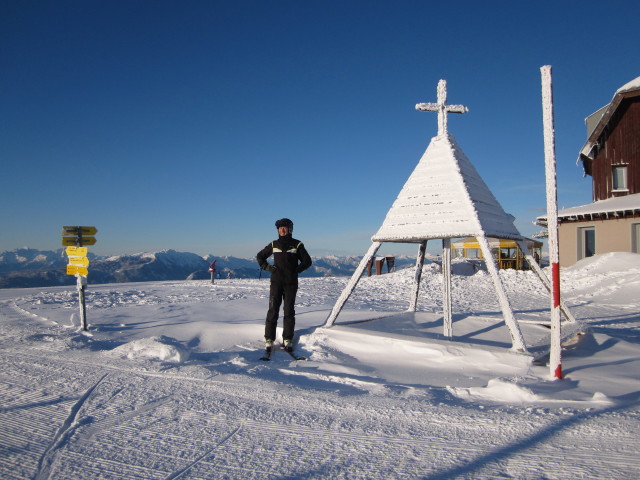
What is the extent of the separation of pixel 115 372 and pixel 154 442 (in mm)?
2069

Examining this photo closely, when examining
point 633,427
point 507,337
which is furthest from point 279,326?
point 633,427

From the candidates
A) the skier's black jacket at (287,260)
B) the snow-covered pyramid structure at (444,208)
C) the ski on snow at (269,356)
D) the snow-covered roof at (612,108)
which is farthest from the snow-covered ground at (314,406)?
the snow-covered roof at (612,108)

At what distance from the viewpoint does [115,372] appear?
14.5ft

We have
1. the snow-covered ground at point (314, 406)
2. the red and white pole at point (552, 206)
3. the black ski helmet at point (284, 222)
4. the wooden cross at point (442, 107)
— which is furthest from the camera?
the wooden cross at point (442, 107)

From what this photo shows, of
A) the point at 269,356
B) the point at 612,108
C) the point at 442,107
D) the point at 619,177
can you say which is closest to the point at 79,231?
the point at 269,356

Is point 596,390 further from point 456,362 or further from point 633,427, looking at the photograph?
point 456,362

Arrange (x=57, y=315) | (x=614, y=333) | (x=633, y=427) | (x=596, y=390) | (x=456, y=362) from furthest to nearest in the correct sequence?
(x=57, y=315) < (x=614, y=333) < (x=456, y=362) < (x=596, y=390) < (x=633, y=427)

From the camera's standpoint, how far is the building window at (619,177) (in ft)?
66.9

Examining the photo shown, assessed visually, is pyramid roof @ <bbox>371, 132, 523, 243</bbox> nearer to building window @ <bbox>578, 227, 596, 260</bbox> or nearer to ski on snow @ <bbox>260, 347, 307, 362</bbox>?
ski on snow @ <bbox>260, 347, 307, 362</bbox>

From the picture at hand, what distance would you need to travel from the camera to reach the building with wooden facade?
17.7m

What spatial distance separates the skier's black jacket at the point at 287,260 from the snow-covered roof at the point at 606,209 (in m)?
17.4

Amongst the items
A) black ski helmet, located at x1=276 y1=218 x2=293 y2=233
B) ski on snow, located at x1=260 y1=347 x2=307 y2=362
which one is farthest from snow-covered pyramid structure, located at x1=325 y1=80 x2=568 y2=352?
Result: black ski helmet, located at x1=276 y1=218 x2=293 y2=233

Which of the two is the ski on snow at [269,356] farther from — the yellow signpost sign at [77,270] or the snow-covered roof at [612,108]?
the snow-covered roof at [612,108]

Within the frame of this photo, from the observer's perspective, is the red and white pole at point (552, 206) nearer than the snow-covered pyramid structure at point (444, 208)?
Yes
